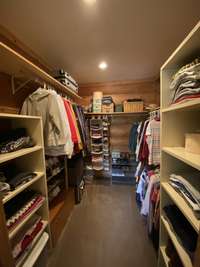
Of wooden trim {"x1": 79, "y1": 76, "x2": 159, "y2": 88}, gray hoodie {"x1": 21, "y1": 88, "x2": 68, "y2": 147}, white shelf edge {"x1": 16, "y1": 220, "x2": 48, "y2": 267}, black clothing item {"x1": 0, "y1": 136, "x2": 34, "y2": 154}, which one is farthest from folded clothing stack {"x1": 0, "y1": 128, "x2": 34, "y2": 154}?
wooden trim {"x1": 79, "y1": 76, "x2": 159, "y2": 88}

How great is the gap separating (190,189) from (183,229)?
295 millimetres

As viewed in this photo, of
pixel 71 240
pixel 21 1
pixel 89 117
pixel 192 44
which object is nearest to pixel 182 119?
pixel 192 44

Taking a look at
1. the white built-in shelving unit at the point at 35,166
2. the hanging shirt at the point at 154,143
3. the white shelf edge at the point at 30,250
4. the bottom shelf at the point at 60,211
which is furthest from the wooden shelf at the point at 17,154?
the hanging shirt at the point at 154,143

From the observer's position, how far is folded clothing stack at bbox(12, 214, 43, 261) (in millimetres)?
1068

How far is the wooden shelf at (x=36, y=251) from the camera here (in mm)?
1144

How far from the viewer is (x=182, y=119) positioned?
1083mm

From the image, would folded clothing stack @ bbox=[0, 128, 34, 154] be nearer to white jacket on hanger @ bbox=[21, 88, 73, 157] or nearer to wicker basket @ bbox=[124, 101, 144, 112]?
white jacket on hanger @ bbox=[21, 88, 73, 157]

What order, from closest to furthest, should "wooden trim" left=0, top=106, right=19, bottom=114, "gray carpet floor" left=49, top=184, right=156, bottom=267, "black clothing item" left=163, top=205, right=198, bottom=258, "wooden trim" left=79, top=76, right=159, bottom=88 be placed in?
1. "black clothing item" left=163, top=205, right=198, bottom=258
2. "wooden trim" left=0, top=106, right=19, bottom=114
3. "gray carpet floor" left=49, top=184, right=156, bottom=267
4. "wooden trim" left=79, top=76, right=159, bottom=88

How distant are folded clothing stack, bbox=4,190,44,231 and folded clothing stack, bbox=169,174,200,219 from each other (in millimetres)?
1180

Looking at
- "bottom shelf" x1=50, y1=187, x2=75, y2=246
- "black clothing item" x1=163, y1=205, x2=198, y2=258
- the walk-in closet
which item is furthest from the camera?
"bottom shelf" x1=50, y1=187, x2=75, y2=246

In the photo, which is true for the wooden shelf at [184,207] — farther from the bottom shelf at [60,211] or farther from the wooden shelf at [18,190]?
the bottom shelf at [60,211]

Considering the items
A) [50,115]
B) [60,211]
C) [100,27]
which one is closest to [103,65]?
[100,27]

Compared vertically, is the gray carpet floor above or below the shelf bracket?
below

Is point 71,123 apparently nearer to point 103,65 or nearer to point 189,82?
point 103,65
